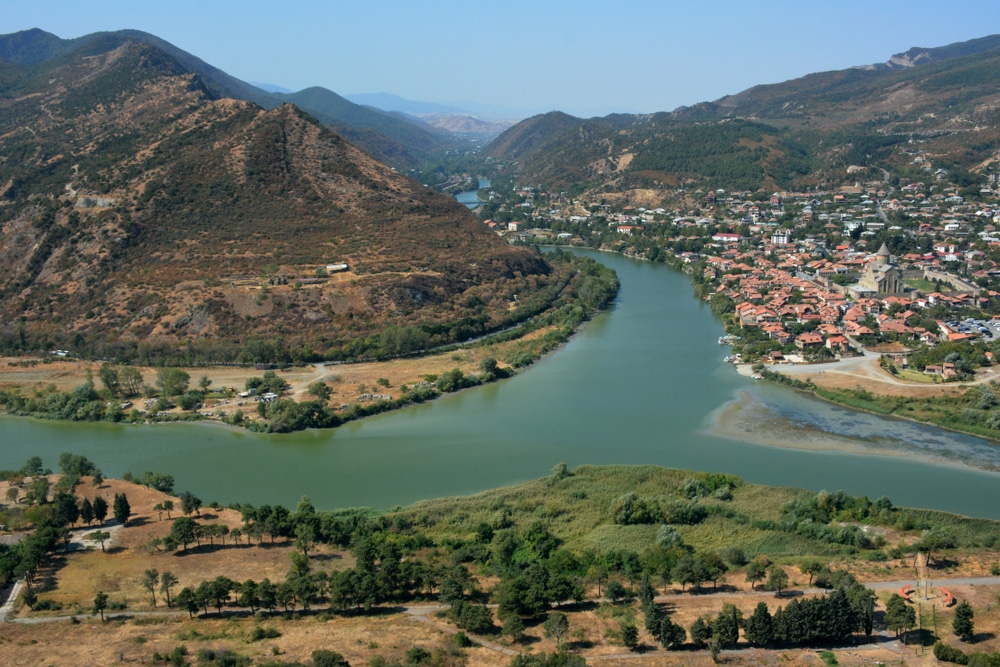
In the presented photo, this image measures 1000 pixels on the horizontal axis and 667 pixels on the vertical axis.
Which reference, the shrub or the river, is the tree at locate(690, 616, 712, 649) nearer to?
the shrub

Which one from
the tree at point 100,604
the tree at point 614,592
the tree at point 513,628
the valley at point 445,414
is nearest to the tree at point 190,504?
the valley at point 445,414

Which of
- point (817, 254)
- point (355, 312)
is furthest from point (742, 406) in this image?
point (817, 254)

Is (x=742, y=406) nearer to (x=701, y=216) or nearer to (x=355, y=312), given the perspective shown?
(x=355, y=312)

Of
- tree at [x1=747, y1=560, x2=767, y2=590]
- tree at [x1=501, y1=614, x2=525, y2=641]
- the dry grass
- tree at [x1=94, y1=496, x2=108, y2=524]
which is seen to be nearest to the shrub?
tree at [x1=747, y1=560, x2=767, y2=590]

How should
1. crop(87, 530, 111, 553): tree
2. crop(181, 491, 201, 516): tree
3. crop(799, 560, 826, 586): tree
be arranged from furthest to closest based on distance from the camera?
1. crop(181, 491, 201, 516): tree
2. crop(87, 530, 111, 553): tree
3. crop(799, 560, 826, 586): tree

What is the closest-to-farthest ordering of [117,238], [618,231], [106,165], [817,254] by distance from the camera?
[117,238] < [106,165] < [817,254] < [618,231]
